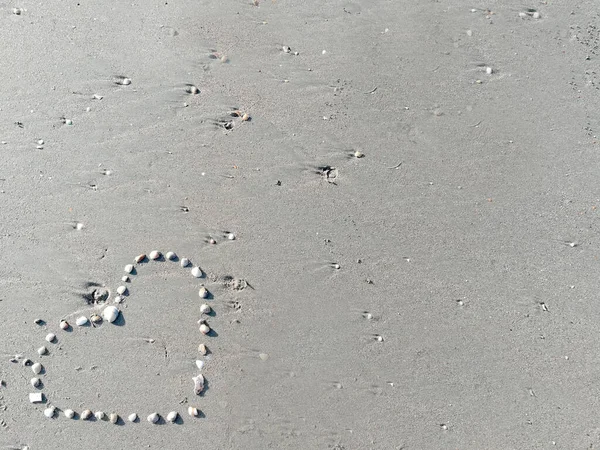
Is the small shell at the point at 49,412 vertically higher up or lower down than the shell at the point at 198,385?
lower down

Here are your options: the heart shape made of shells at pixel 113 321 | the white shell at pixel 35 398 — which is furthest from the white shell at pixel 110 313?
the white shell at pixel 35 398

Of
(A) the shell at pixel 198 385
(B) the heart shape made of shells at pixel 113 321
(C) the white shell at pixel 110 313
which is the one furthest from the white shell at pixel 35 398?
(A) the shell at pixel 198 385

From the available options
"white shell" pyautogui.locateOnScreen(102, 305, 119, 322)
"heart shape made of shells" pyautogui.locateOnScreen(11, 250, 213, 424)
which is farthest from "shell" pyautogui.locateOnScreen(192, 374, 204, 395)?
"white shell" pyautogui.locateOnScreen(102, 305, 119, 322)

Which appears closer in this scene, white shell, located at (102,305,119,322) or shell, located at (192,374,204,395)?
shell, located at (192,374,204,395)

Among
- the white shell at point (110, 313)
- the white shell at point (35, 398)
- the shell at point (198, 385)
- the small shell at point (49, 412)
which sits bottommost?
the small shell at point (49, 412)

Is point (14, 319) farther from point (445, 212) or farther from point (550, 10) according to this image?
point (550, 10)

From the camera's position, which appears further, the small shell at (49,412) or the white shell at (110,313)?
the white shell at (110,313)

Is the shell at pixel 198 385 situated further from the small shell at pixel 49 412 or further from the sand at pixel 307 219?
the small shell at pixel 49 412

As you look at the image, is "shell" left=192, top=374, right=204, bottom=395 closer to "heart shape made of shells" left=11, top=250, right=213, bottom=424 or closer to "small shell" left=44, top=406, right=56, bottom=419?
"heart shape made of shells" left=11, top=250, right=213, bottom=424

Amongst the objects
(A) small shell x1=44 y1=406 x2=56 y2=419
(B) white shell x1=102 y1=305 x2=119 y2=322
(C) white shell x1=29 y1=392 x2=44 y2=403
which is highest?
(B) white shell x1=102 y1=305 x2=119 y2=322
